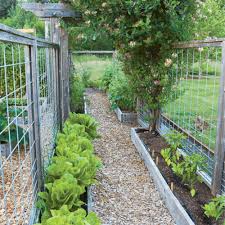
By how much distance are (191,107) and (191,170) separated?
118 centimetres

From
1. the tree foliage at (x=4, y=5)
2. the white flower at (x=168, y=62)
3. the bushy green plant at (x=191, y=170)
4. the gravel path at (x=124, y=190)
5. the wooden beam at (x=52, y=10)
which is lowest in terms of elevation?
the gravel path at (x=124, y=190)

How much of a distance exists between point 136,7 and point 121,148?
2.18 meters

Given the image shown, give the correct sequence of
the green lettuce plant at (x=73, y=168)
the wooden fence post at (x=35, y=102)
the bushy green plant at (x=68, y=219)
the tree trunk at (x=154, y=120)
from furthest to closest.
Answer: the tree trunk at (x=154, y=120)
the green lettuce plant at (x=73, y=168)
the wooden fence post at (x=35, y=102)
the bushy green plant at (x=68, y=219)

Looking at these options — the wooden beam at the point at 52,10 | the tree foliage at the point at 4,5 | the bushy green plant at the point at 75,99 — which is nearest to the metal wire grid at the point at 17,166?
the wooden beam at the point at 52,10

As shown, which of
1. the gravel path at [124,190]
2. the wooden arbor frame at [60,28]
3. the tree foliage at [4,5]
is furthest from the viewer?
the tree foliage at [4,5]

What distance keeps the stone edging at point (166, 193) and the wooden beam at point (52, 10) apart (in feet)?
7.63

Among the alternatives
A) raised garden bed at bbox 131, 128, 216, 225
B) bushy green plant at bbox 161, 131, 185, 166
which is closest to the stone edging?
raised garden bed at bbox 131, 128, 216, 225

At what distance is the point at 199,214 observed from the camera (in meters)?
2.96

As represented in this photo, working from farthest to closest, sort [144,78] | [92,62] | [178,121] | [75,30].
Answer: [92,62] → [75,30] → [144,78] → [178,121]

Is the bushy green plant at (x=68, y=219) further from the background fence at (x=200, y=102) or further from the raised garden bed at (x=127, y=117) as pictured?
the raised garden bed at (x=127, y=117)

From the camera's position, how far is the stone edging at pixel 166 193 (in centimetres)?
287

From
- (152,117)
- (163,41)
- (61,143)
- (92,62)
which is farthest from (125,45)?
(92,62)

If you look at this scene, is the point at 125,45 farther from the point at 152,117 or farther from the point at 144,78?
the point at 152,117

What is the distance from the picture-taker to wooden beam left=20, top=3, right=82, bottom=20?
5.05 m
